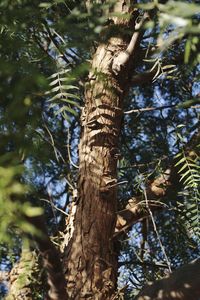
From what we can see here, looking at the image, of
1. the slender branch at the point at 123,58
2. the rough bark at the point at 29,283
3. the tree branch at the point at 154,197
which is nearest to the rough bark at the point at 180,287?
the tree branch at the point at 154,197

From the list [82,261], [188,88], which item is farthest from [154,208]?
[188,88]

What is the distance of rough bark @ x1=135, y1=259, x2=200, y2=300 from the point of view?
44.9 inches

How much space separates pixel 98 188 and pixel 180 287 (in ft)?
1.31

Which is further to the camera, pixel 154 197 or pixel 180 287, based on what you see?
pixel 154 197

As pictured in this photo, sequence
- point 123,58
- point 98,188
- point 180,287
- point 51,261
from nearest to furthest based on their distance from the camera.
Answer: point 51,261 → point 180,287 → point 98,188 → point 123,58

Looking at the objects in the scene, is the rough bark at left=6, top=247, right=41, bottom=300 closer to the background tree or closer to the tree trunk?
the background tree

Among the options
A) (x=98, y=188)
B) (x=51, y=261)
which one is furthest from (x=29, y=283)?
(x=51, y=261)

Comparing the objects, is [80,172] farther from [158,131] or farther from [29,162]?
[158,131]

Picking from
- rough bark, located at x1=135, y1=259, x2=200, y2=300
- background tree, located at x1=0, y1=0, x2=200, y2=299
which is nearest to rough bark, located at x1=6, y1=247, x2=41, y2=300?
background tree, located at x1=0, y1=0, x2=200, y2=299

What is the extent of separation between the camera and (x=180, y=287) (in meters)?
1.15

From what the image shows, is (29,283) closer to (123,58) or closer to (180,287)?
(180,287)

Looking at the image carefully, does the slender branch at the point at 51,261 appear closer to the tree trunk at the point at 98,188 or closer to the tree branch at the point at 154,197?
the tree trunk at the point at 98,188

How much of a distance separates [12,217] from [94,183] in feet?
2.57

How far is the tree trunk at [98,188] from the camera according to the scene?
132 centimetres
